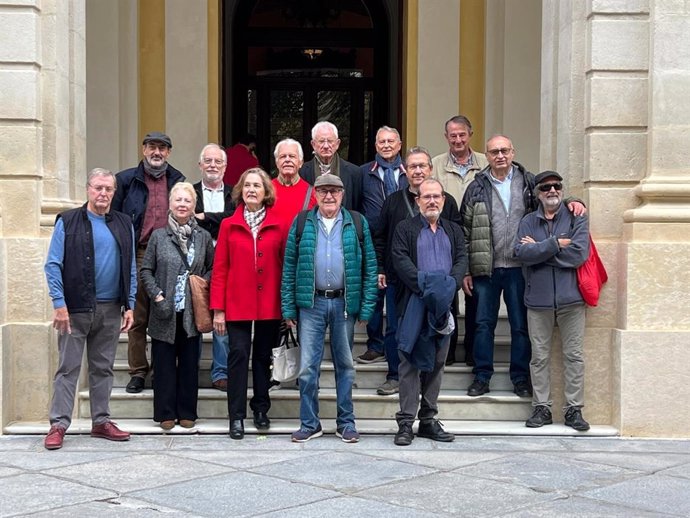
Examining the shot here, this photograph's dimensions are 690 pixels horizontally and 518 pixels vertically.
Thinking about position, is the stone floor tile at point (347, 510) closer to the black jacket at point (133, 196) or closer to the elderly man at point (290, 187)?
the elderly man at point (290, 187)

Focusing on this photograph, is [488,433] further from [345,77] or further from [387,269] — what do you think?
[345,77]

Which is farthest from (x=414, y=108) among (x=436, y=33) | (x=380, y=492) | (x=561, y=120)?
(x=380, y=492)

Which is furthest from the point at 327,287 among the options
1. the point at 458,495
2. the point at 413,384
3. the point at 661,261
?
the point at 661,261

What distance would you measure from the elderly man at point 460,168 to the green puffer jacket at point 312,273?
1.21 metres

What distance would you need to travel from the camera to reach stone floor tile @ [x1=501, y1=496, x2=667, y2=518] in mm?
6172

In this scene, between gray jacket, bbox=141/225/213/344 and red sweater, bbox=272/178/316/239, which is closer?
gray jacket, bbox=141/225/213/344

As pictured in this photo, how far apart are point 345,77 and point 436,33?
3884 mm

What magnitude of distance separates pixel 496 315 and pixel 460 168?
128cm

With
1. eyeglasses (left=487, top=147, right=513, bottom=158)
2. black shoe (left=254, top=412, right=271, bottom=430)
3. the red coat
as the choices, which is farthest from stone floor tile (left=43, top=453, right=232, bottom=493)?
eyeglasses (left=487, top=147, right=513, bottom=158)

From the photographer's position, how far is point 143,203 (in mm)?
8938

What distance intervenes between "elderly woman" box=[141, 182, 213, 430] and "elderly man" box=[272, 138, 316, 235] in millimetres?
648

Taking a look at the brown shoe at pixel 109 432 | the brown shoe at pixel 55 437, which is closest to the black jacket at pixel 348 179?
the brown shoe at pixel 109 432

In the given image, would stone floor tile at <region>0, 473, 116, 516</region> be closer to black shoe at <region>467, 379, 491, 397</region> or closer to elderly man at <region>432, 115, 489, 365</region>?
black shoe at <region>467, 379, 491, 397</region>

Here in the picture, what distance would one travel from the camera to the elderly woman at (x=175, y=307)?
831 cm
